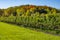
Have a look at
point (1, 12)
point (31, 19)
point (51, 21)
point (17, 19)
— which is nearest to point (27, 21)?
point (31, 19)

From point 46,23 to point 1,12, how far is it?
116 feet

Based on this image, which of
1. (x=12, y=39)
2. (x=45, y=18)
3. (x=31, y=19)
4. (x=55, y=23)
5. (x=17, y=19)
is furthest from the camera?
(x=17, y=19)

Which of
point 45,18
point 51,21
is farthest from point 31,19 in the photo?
point 51,21

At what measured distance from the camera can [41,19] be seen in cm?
3416

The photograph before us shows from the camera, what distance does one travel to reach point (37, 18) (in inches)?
1374

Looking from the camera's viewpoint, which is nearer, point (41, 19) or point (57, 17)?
point (57, 17)

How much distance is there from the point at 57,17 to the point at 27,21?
7.86m

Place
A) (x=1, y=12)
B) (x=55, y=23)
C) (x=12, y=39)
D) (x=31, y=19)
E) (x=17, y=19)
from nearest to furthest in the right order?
(x=12, y=39), (x=55, y=23), (x=31, y=19), (x=17, y=19), (x=1, y=12)

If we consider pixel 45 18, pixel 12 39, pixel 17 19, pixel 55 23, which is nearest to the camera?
pixel 12 39

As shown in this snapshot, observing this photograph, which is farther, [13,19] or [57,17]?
[13,19]

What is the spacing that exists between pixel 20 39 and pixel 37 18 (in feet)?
68.0

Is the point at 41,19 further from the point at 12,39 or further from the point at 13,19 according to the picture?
the point at 12,39

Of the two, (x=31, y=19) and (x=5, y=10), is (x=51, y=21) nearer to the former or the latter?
(x=31, y=19)

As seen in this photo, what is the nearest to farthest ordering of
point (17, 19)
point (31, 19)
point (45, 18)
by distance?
point (45, 18)
point (31, 19)
point (17, 19)
